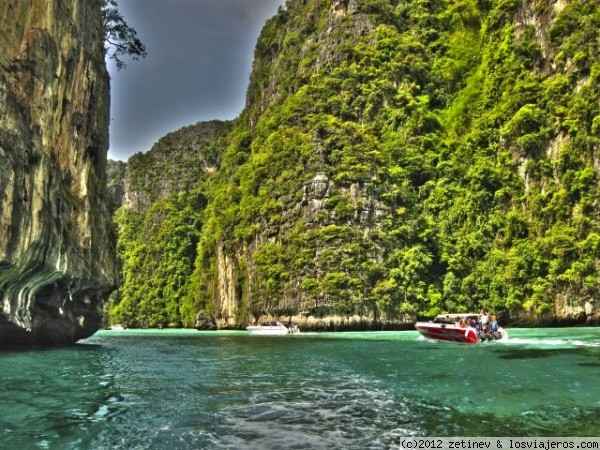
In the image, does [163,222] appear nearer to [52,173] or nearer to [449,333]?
[449,333]

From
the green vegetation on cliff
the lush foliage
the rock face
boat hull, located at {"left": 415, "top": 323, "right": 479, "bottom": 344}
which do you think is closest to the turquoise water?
the rock face

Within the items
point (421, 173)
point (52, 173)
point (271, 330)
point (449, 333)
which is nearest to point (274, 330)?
point (271, 330)

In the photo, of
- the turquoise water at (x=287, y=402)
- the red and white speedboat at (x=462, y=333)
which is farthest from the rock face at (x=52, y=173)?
the red and white speedboat at (x=462, y=333)

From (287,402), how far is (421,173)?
60967 mm

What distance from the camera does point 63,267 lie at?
21.1m

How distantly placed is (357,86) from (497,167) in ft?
76.4

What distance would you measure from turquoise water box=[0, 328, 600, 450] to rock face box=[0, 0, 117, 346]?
380cm

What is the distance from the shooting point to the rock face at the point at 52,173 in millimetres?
16547

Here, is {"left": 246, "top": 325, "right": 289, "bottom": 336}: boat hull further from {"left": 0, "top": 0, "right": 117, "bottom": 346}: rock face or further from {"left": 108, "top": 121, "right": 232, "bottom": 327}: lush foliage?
{"left": 108, "top": 121, "right": 232, "bottom": 327}: lush foliage

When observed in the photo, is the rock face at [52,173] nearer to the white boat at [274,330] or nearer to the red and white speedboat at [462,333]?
the red and white speedboat at [462,333]

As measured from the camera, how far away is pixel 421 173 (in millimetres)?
68875

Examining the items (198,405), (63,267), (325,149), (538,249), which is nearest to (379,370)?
(198,405)

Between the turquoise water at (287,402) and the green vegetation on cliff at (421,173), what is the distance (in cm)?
3677

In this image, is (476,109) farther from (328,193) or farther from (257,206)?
(257,206)
